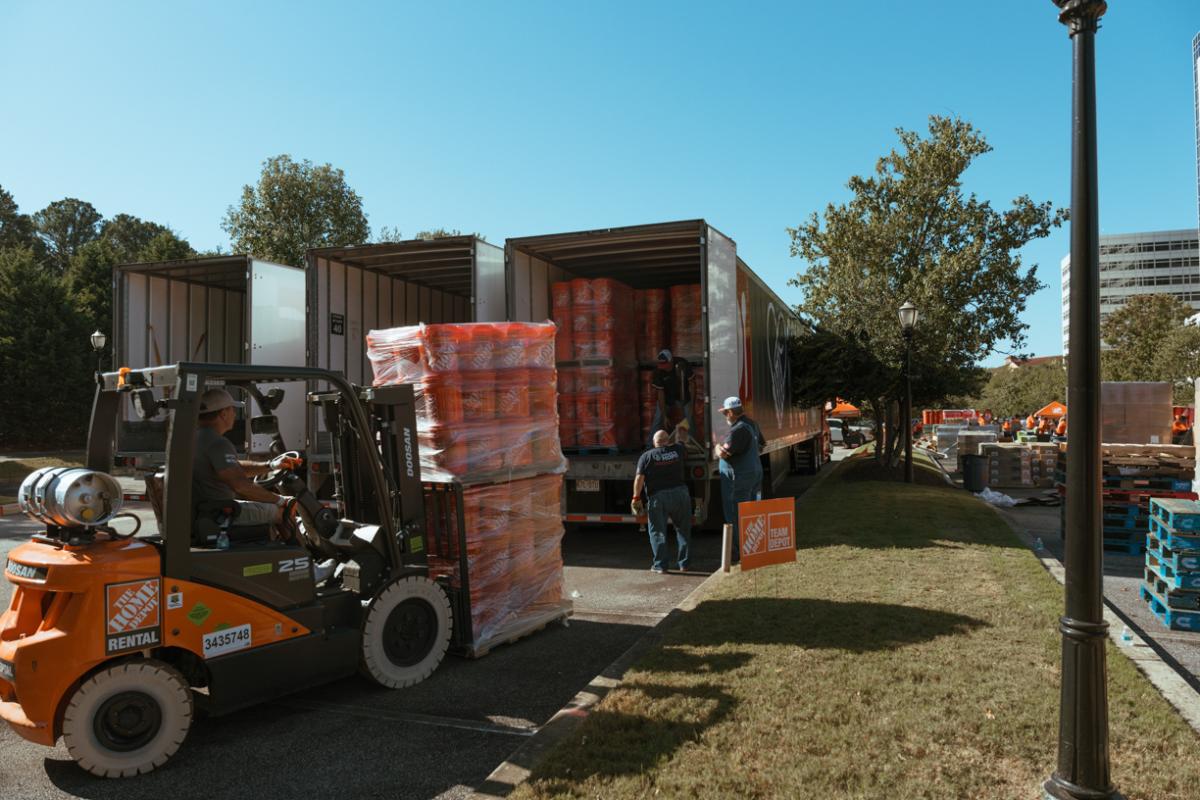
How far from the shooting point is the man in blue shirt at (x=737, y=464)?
923cm

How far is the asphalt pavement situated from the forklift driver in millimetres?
1197

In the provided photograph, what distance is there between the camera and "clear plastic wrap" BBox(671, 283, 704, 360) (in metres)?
11.6

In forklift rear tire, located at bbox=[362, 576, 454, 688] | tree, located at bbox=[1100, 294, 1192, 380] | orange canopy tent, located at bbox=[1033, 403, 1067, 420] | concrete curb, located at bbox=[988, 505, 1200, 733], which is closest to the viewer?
concrete curb, located at bbox=[988, 505, 1200, 733]

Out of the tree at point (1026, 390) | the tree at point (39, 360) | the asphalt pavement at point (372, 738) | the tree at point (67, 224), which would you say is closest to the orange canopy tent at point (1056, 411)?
the tree at point (1026, 390)

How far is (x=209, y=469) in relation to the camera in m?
4.52

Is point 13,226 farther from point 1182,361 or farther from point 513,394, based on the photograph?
point 1182,361

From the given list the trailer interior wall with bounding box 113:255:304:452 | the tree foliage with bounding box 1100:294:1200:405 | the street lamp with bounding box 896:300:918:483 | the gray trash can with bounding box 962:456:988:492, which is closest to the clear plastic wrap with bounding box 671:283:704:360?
the trailer interior wall with bounding box 113:255:304:452

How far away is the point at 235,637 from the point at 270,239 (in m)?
33.2

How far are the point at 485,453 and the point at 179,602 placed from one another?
241cm

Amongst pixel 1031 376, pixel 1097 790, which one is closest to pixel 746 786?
pixel 1097 790

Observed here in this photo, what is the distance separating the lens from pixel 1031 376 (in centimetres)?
7450

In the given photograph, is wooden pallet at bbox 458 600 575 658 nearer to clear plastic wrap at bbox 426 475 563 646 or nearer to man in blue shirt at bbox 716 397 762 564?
clear plastic wrap at bbox 426 475 563 646

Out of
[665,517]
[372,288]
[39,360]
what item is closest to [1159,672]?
[665,517]

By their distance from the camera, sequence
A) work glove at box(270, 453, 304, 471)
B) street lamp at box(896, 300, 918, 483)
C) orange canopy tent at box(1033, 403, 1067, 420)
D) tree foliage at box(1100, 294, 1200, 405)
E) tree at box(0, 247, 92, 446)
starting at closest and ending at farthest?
work glove at box(270, 453, 304, 471)
street lamp at box(896, 300, 918, 483)
orange canopy tent at box(1033, 403, 1067, 420)
tree at box(0, 247, 92, 446)
tree foliage at box(1100, 294, 1200, 405)
